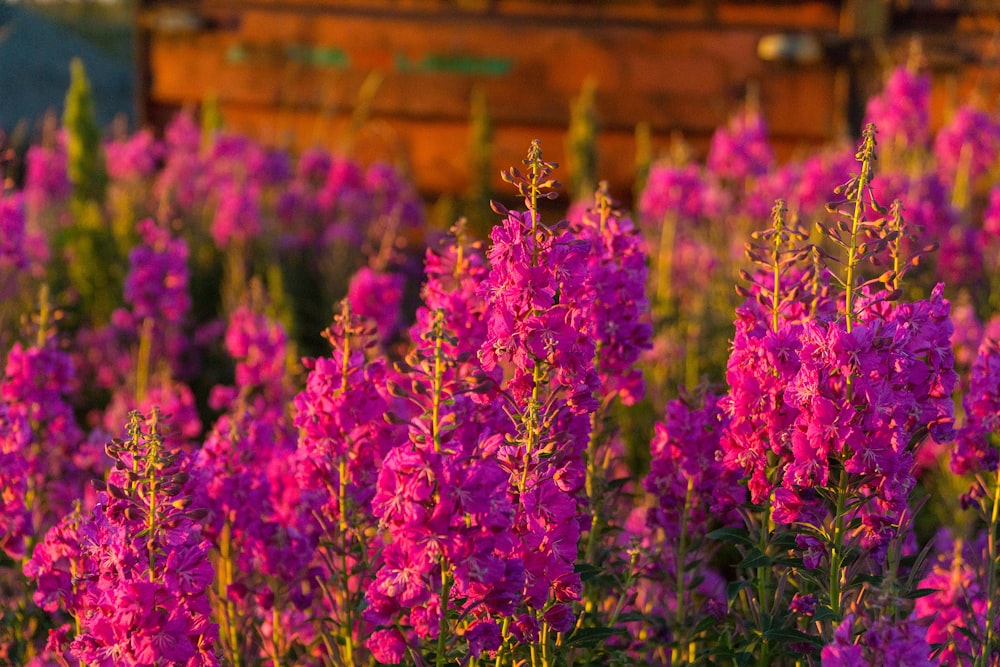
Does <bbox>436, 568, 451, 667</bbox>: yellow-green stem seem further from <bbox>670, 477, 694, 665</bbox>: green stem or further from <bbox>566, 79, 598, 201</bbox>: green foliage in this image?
<bbox>566, 79, 598, 201</bbox>: green foliage

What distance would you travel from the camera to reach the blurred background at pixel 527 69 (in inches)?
331

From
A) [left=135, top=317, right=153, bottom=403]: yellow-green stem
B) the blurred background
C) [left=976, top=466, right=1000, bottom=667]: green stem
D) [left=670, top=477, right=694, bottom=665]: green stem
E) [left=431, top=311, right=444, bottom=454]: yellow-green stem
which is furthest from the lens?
the blurred background

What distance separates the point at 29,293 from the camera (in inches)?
226

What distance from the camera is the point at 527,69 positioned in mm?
9164

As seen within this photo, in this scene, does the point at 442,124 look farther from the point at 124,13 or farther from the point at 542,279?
the point at 124,13

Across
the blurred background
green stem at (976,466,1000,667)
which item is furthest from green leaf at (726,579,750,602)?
the blurred background

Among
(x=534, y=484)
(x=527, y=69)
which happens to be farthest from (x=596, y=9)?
(x=534, y=484)

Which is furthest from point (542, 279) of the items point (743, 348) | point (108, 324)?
point (108, 324)

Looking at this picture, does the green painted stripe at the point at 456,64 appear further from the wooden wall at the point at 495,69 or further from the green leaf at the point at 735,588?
the green leaf at the point at 735,588

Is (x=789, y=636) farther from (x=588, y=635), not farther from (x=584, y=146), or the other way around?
(x=584, y=146)

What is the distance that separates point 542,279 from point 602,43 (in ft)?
23.8

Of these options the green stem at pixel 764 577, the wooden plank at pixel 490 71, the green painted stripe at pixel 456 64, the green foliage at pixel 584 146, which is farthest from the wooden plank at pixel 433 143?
the green stem at pixel 764 577

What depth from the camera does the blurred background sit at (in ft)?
27.6

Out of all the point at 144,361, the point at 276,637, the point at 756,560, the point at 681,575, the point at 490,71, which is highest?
the point at 490,71
